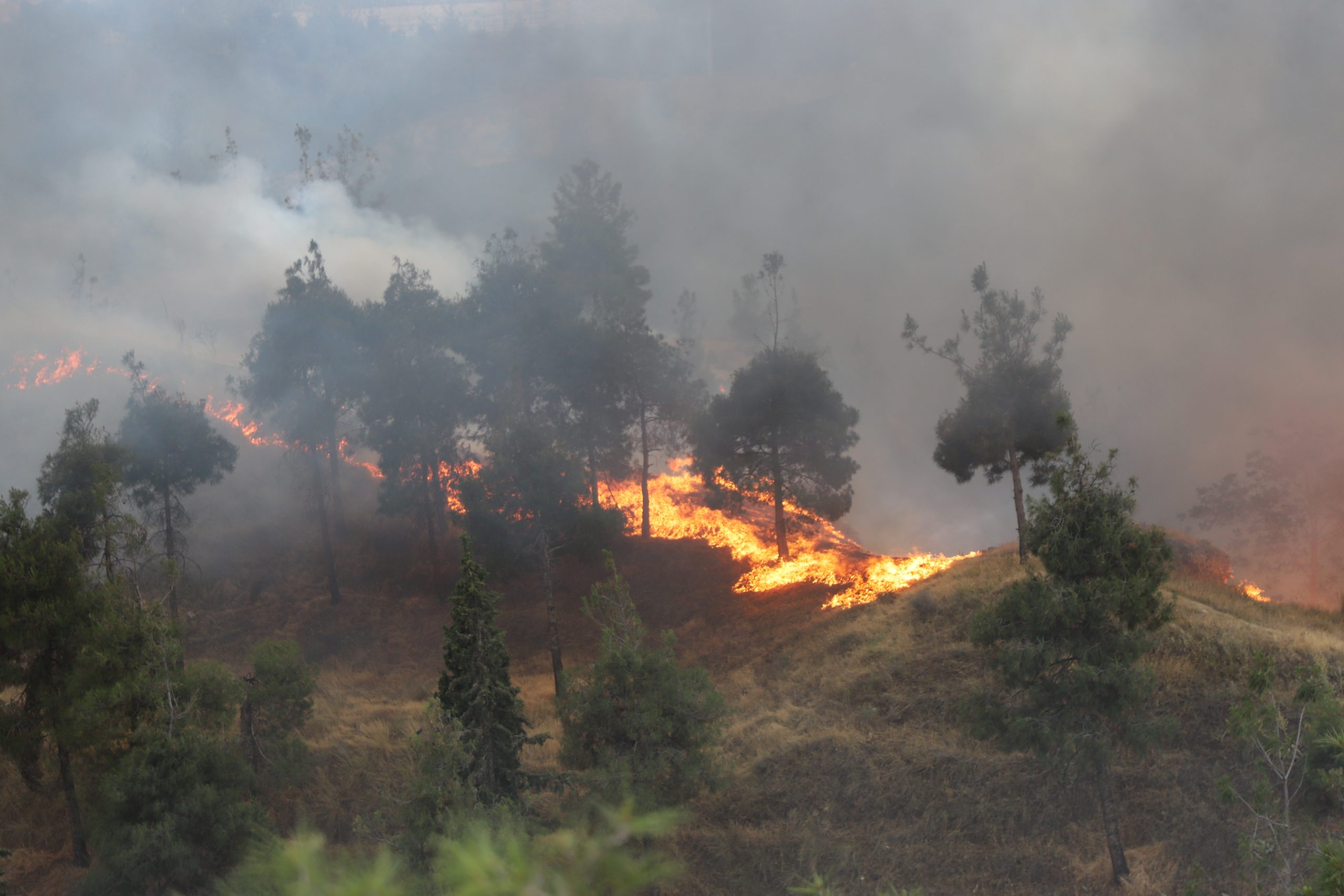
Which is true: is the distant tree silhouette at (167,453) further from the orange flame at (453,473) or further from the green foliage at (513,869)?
the green foliage at (513,869)

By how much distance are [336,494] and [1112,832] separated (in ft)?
113

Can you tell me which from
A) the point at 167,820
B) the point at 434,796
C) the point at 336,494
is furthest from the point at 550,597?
the point at 336,494

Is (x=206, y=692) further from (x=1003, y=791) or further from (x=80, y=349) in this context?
(x=80, y=349)

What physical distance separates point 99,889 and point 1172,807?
20132 mm

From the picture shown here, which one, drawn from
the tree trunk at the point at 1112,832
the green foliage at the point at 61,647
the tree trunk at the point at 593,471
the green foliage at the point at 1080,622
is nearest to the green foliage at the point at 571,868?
the green foliage at the point at 1080,622

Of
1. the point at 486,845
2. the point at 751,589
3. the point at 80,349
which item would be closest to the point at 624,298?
the point at 751,589

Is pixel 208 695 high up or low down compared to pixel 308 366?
down

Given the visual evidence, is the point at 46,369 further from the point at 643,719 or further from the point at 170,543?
the point at 643,719

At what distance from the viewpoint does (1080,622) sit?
486 inches

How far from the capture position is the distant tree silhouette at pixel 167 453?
28.5 meters

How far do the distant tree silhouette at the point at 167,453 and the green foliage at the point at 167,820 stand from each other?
15.4 meters

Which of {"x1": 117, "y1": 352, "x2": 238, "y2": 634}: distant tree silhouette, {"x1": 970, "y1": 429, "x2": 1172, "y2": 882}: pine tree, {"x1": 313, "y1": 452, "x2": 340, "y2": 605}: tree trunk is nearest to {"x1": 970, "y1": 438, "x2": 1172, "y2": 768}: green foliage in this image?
{"x1": 970, "y1": 429, "x2": 1172, "y2": 882}: pine tree

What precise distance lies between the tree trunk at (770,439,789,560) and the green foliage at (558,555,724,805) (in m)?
16.5

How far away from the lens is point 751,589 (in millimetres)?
29078
